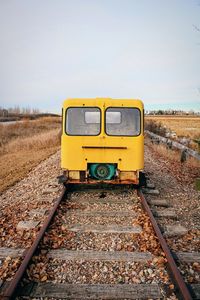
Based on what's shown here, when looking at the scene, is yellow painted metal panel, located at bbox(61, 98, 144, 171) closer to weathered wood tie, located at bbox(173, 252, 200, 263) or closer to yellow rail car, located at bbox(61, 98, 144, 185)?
yellow rail car, located at bbox(61, 98, 144, 185)

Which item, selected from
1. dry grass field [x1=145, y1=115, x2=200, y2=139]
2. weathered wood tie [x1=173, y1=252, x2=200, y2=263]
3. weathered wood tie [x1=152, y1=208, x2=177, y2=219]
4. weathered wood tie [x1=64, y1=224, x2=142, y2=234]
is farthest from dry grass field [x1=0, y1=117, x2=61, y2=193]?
dry grass field [x1=145, y1=115, x2=200, y2=139]

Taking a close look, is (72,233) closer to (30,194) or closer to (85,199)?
(85,199)

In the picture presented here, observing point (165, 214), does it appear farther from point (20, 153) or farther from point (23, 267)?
point (20, 153)

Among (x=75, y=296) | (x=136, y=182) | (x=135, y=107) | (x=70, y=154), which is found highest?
(x=135, y=107)

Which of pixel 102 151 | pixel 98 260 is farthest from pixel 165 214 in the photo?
pixel 98 260

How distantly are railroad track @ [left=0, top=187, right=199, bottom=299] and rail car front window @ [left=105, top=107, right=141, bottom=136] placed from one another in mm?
1973

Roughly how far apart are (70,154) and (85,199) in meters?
1.15

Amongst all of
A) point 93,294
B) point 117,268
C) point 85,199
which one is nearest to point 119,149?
point 85,199

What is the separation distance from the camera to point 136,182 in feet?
24.4

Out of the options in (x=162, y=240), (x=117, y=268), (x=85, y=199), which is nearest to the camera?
(x=117, y=268)

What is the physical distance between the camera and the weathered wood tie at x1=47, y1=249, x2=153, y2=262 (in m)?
4.41

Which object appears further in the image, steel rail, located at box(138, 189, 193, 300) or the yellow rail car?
the yellow rail car

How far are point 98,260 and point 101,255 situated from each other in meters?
0.13

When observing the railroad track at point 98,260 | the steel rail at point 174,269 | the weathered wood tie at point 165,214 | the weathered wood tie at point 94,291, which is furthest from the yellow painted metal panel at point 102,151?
the weathered wood tie at point 94,291
